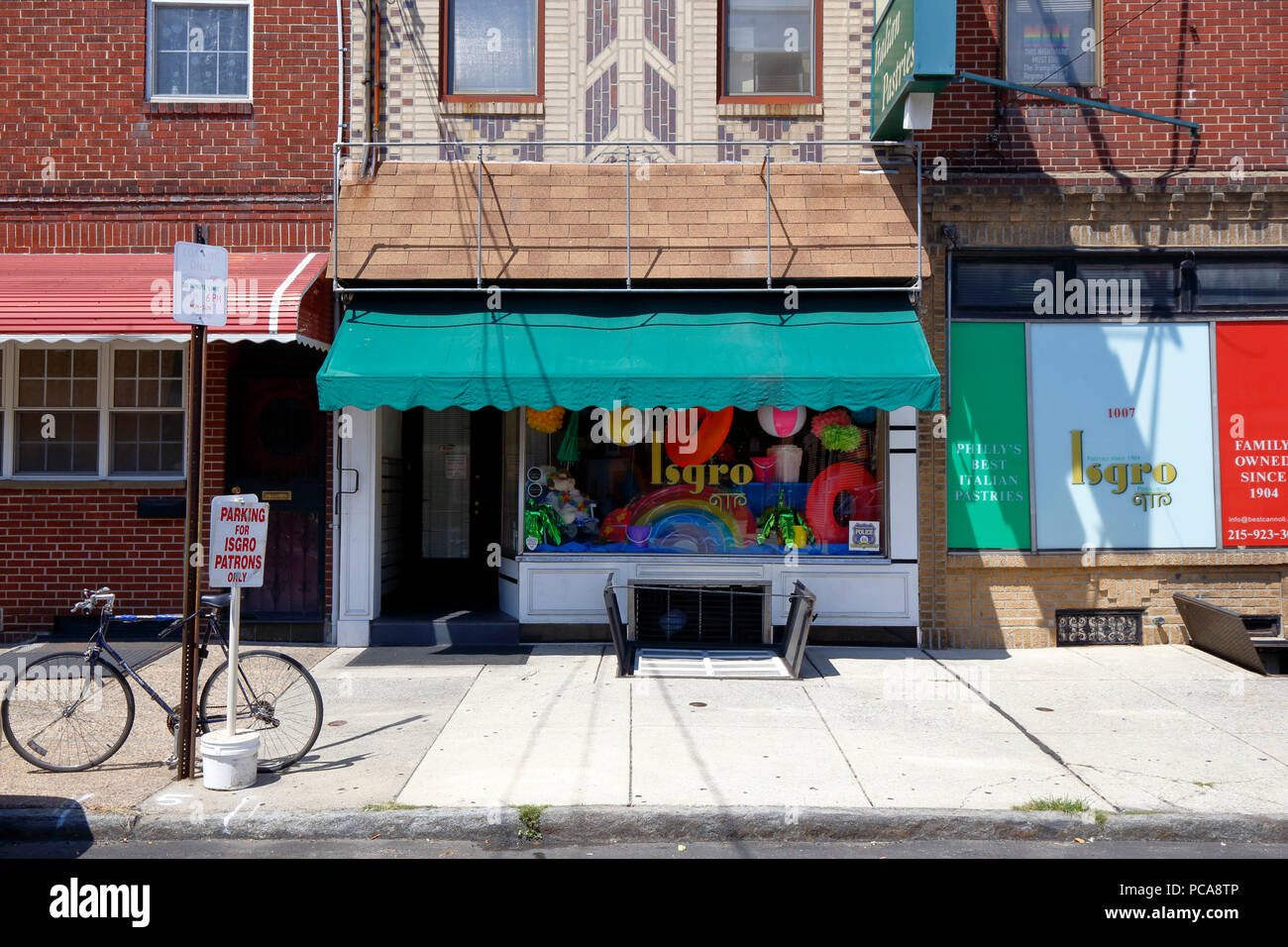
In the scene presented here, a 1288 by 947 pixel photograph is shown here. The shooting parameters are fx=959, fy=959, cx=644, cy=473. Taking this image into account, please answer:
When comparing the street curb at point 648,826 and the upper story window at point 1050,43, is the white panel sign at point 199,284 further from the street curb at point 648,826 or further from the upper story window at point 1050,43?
the upper story window at point 1050,43

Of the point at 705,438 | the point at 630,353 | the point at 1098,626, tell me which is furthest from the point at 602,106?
the point at 1098,626

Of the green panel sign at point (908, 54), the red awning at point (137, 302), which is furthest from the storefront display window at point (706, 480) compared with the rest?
the green panel sign at point (908, 54)

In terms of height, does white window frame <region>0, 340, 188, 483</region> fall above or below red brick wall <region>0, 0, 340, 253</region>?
below

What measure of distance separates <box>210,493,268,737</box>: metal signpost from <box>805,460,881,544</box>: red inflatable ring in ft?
18.1

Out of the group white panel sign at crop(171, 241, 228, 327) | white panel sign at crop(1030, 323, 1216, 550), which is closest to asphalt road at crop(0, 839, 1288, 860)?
white panel sign at crop(171, 241, 228, 327)

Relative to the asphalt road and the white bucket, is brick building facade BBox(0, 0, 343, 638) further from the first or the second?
the asphalt road

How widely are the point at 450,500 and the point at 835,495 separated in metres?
4.74

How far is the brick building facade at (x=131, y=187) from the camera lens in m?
9.48

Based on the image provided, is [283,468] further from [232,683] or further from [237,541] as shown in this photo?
[232,683]

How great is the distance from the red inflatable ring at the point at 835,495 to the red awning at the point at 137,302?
5064 mm

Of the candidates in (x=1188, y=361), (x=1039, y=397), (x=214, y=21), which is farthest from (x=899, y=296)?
(x=214, y=21)

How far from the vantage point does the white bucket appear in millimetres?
5707

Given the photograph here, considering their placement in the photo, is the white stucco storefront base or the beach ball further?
the beach ball

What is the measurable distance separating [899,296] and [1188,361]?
10.1 ft
